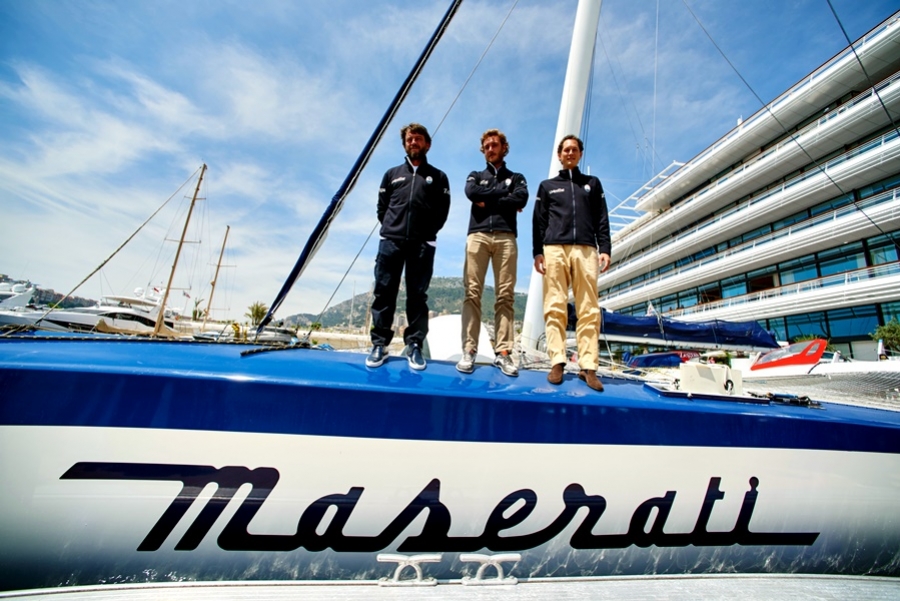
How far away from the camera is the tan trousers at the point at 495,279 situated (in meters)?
2.51

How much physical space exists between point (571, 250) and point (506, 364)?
92 cm

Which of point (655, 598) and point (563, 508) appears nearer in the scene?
point (655, 598)

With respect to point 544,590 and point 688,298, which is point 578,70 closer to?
point 544,590

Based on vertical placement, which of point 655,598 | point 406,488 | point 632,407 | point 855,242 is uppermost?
point 855,242

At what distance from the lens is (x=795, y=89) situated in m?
19.8

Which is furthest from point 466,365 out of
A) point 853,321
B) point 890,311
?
point 853,321

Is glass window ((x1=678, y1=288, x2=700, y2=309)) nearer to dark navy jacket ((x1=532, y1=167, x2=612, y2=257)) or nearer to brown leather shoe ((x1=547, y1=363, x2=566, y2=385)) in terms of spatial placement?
dark navy jacket ((x1=532, y1=167, x2=612, y2=257))

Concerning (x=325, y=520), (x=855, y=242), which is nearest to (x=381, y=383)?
(x=325, y=520)

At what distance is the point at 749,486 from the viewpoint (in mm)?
1925

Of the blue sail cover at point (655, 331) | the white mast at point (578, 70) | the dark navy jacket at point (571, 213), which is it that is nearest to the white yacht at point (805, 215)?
the blue sail cover at point (655, 331)

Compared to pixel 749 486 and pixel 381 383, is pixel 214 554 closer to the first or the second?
pixel 381 383

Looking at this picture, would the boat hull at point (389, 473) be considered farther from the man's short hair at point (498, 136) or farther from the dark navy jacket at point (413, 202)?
the man's short hair at point (498, 136)

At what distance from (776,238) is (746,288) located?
3806mm

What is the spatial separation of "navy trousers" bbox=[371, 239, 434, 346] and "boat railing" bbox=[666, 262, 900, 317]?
21.8 meters
